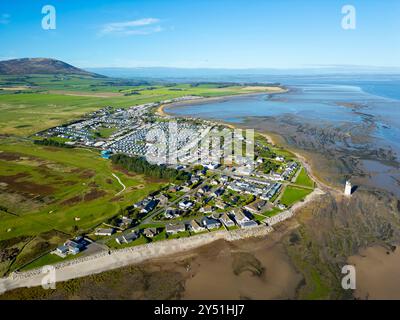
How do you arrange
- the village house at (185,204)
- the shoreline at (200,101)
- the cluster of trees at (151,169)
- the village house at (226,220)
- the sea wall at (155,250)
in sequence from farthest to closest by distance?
the shoreline at (200,101) → the cluster of trees at (151,169) → the village house at (185,204) → the village house at (226,220) → the sea wall at (155,250)

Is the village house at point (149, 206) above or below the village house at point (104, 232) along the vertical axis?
above

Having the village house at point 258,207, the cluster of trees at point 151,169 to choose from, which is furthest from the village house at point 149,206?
the village house at point 258,207

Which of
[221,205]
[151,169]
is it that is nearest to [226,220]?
[221,205]

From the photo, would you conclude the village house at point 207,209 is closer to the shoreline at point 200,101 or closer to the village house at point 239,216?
the village house at point 239,216

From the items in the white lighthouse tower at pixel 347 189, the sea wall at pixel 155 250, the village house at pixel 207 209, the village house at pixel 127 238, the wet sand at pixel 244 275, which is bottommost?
the wet sand at pixel 244 275

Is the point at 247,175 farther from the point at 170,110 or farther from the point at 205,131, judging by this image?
the point at 170,110

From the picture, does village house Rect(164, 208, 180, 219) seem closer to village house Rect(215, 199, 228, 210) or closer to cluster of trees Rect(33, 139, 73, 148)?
village house Rect(215, 199, 228, 210)

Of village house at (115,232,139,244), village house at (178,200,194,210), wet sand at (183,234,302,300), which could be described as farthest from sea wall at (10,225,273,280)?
village house at (178,200,194,210)

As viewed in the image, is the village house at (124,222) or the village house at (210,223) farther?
the village house at (124,222)
